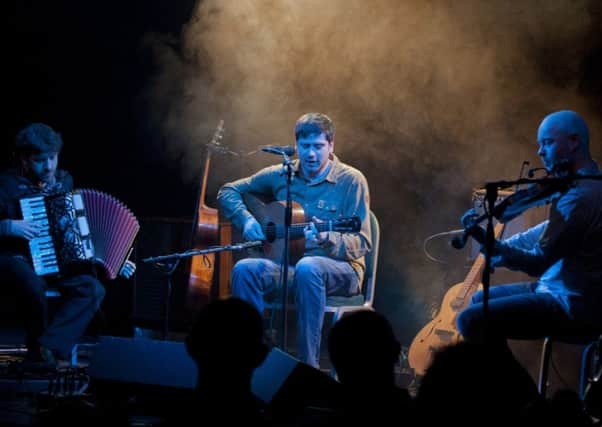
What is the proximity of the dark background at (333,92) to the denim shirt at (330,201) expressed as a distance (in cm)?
103

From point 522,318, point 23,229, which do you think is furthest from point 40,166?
point 522,318

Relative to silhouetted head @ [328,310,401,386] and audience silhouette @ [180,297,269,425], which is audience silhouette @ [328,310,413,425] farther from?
audience silhouette @ [180,297,269,425]

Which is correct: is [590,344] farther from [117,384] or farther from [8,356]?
[8,356]

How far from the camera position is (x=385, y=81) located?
6.19 metres

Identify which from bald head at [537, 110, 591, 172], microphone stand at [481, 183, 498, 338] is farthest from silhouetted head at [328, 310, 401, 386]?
bald head at [537, 110, 591, 172]

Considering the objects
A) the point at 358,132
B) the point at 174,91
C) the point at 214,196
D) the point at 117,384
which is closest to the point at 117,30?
the point at 174,91

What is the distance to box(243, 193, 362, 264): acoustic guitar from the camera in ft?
15.7

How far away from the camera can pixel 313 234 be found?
477cm

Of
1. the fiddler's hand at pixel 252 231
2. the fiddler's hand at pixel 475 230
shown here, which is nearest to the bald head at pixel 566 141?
the fiddler's hand at pixel 475 230

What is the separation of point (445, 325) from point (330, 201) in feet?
3.67

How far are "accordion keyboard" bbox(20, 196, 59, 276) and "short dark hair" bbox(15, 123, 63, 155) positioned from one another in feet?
1.16

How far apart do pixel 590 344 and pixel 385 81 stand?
3.05m

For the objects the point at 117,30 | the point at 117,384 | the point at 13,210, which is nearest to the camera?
the point at 117,384

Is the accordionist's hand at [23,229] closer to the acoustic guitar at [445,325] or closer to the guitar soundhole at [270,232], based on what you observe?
the guitar soundhole at [270,232]
